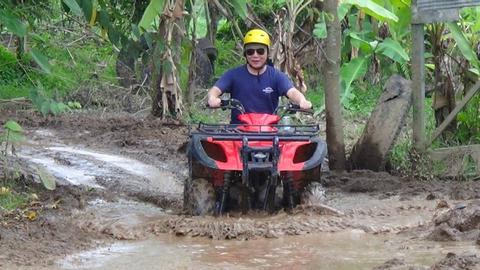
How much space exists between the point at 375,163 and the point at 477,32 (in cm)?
234

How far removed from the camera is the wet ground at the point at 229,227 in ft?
21.4

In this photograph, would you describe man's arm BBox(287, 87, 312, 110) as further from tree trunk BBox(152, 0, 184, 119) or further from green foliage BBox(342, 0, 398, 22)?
tree trunk BBox(152, 0, 184, 119)

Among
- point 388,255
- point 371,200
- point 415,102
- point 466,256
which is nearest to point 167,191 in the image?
point 371,200

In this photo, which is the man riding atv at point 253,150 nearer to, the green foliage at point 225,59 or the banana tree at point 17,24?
the banana tree at point 17,24

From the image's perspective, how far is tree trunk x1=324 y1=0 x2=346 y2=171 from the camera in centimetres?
1039

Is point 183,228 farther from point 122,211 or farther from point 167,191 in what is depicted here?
point 167,191

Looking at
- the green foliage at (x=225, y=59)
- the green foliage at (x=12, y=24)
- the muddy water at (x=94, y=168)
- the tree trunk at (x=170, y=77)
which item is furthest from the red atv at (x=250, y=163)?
the green foliage at (x=225, y=59)

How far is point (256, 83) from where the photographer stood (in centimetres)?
873

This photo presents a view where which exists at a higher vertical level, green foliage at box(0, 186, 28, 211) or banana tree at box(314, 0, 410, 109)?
banana tree at box(314, 0, 410, 109)

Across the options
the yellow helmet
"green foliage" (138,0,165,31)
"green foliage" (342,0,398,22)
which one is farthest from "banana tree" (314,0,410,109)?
the yellow helmet

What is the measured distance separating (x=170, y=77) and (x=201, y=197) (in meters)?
5.72

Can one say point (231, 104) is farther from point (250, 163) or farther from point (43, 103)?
point (43, 103)

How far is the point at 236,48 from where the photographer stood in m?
20.1

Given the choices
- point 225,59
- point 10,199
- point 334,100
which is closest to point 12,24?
point 10,199
